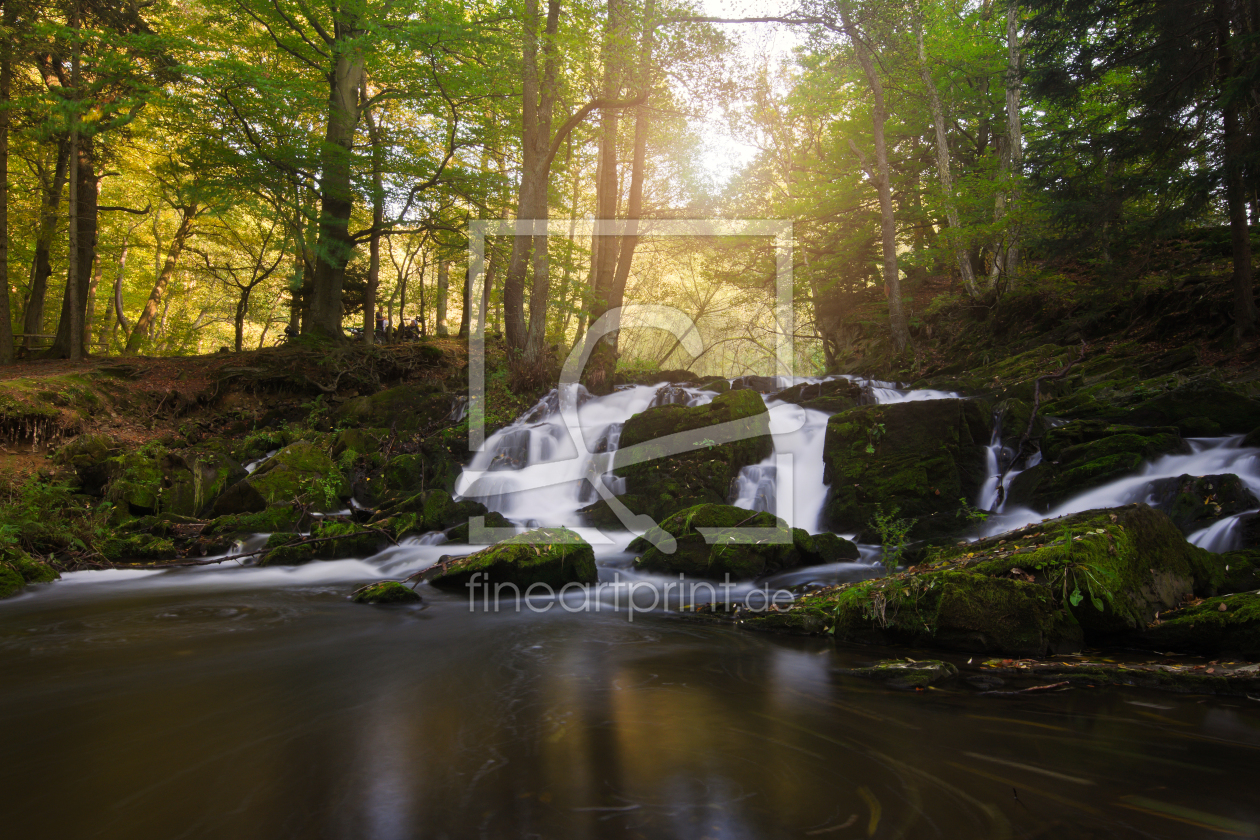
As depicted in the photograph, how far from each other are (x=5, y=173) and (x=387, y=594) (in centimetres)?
1615

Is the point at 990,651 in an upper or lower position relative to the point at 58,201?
lower

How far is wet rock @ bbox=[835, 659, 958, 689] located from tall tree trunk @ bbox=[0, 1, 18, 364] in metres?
19.6

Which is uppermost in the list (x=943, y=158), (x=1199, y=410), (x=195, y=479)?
(x=943, y=158)

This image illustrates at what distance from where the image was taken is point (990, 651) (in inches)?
176

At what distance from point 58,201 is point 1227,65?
26533 millimetres

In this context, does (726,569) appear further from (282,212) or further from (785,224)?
(785,224)

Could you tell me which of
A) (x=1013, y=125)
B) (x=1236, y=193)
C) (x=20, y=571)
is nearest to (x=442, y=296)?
(x=20, y=571)

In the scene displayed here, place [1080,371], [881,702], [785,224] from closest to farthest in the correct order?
[881,702] → [1080,371] → [785,224]

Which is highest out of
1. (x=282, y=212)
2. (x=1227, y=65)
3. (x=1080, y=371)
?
(x=1227, y=65)

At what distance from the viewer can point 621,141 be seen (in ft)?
75.6

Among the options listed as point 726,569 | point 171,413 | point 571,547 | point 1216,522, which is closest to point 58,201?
point 171,413

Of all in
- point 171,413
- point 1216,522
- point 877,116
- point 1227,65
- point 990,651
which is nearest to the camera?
point 990,651

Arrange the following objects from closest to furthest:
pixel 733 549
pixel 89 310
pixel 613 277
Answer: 1. pixel 733 549
2. pixel 613 277
3. pixel 89 310

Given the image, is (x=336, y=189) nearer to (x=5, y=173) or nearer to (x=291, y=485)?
(x=291, y=485)
